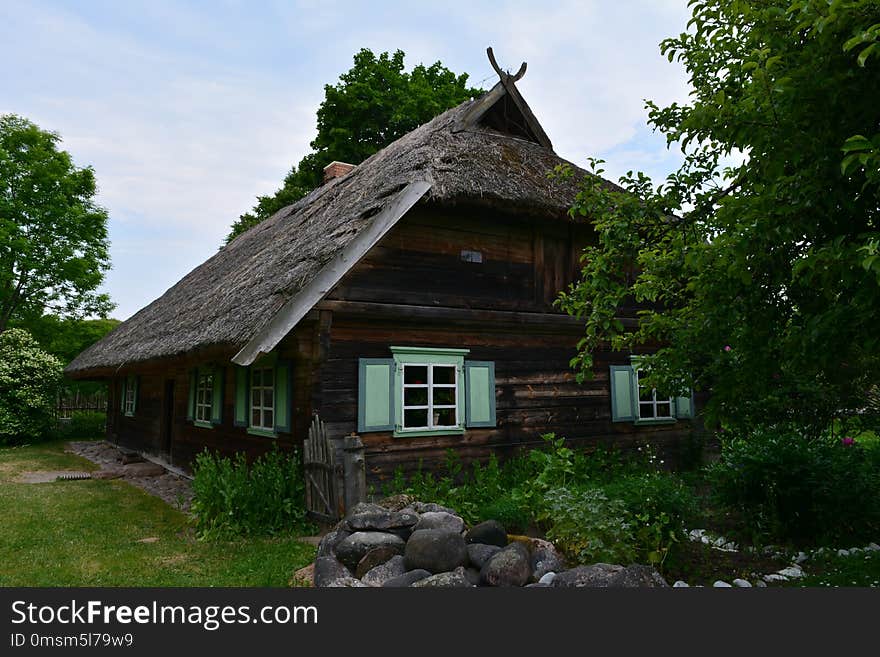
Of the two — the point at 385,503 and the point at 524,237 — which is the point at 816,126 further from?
the point at 524,237

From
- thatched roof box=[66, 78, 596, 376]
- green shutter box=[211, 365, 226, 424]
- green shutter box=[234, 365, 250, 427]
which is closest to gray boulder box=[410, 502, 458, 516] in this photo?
thatched roof box=[66, 78, 596, 376]

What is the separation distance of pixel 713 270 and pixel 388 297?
4835 mm

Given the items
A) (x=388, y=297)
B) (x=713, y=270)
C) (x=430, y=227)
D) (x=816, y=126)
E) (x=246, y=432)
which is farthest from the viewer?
(x=246, y=432)

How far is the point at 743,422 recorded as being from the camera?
6.27m

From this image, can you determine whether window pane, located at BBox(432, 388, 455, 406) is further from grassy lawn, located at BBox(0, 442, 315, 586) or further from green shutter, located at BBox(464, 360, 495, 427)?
grassy lawn, located at BBox(0, 442, 315, 586)

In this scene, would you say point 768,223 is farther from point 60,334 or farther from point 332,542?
point 60,334

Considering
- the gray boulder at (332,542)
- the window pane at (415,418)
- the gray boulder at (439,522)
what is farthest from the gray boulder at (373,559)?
the window pane at (415,418)

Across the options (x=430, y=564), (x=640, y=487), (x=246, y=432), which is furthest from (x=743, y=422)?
(x=246, y=432)

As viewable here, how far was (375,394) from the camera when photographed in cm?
852

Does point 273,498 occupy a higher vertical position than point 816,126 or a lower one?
lower

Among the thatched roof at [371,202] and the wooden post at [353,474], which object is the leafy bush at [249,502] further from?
the thatched roof at [371,202]

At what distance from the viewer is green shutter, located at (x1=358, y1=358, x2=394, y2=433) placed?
27.6ft

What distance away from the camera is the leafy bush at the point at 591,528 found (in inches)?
206

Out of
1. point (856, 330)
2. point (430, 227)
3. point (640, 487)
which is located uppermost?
point (430, 227)
